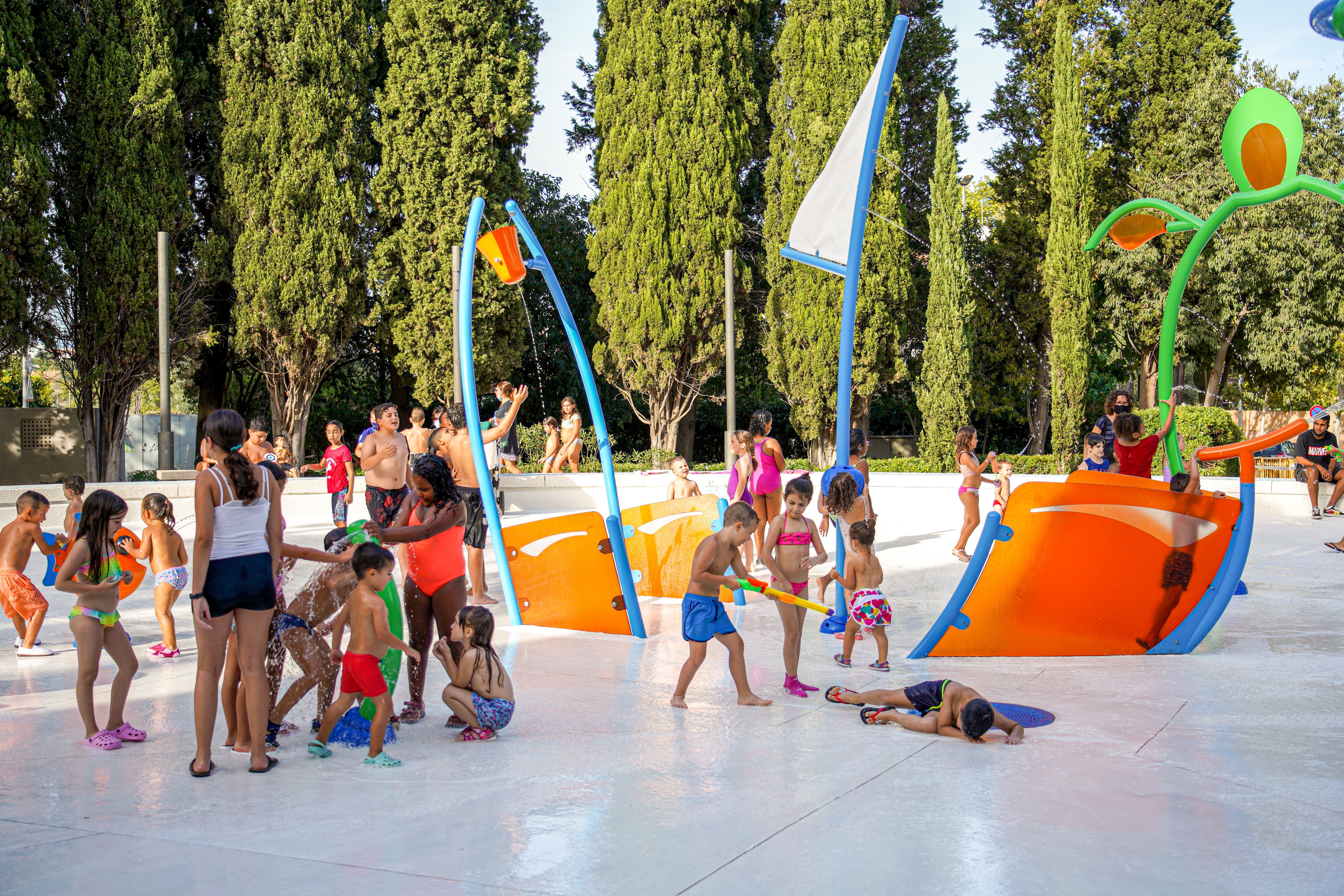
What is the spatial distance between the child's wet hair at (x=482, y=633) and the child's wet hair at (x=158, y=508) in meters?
2.40

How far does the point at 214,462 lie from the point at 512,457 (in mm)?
11008

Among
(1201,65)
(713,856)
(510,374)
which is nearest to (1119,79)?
(1201,65)

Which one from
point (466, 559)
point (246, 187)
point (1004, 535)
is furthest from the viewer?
point (246, 187)

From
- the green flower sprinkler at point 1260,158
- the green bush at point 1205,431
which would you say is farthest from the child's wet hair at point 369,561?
the green bush at point 1205,431

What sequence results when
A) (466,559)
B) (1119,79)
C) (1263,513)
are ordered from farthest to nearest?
(1119,79) → (1263,513) → (466,559)

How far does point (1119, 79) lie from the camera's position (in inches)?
1047

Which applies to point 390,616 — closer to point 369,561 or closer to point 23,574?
point 369,561

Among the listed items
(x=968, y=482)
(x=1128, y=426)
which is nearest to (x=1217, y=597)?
(x=1128, y=426)

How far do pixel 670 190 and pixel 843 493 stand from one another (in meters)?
17.9

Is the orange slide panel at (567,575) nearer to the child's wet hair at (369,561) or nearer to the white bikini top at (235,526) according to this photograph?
the child's wet hair at (369,561)

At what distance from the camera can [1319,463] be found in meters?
14.6

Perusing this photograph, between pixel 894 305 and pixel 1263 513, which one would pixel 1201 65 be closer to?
pixel 894 305

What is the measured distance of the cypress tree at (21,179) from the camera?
58.2 ft

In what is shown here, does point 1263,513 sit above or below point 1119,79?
below
